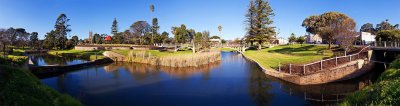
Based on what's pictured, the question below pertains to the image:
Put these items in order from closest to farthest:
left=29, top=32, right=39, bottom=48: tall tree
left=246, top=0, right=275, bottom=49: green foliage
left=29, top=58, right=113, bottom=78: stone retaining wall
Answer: left=29, top=58, right=113, bottom=78: stone retaining wall < left=246, top=0, right=275, bottom=49: green foliage < left=29, top=32, right=39, bottom=48: tall tree

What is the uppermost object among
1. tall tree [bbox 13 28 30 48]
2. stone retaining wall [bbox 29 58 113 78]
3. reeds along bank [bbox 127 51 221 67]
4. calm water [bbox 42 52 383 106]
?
tall tree [bbox 13 28 30 48]

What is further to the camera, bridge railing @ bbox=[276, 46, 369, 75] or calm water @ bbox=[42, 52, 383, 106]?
bridge railing @ bbox=[276, 46, 369, 75]

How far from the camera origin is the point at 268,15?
87500 mm

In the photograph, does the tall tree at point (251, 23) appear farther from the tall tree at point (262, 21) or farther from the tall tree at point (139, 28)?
the tall tree at point (139, 28)

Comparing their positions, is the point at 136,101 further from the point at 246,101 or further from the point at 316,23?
the point at 316,23

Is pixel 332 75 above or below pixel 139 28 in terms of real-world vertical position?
Result: below

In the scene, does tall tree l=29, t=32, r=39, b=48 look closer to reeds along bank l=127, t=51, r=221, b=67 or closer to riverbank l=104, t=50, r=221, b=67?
riverbank l=104, t=50, r=221, b=67

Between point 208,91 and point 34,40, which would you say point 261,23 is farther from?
point 34,40

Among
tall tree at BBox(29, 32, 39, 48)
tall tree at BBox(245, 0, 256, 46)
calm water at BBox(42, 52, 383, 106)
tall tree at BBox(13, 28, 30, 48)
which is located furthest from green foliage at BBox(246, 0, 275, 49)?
tall tree at BBox(29, 32, 39, 48)

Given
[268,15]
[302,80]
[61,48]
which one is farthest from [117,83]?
[61,48]

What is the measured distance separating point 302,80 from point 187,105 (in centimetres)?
1349

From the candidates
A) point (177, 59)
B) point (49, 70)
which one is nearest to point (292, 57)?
point (177, 59)

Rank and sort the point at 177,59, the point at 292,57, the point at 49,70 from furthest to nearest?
the point at 292,57 → the point at 177,59 → the point at 49,70

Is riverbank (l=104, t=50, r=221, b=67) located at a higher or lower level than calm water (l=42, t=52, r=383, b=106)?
higher
